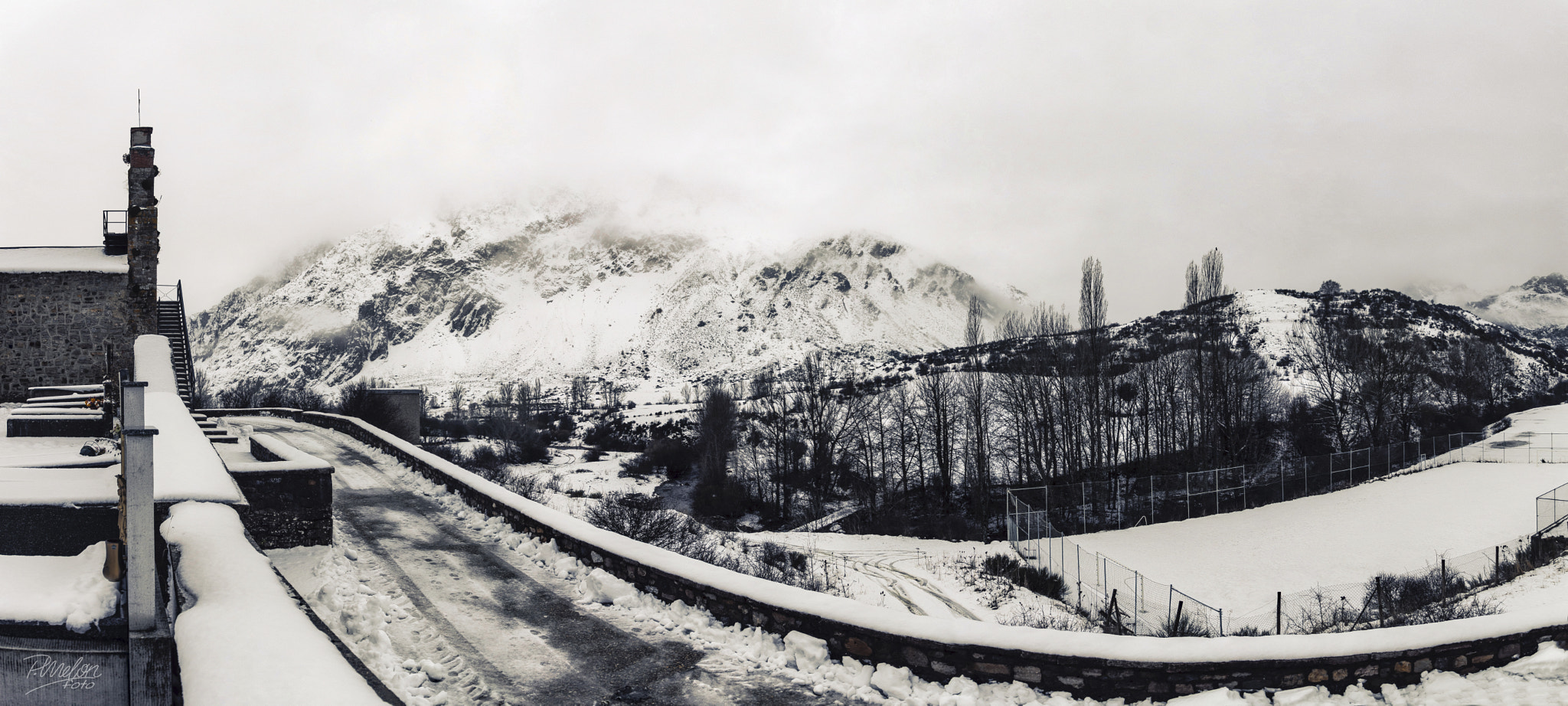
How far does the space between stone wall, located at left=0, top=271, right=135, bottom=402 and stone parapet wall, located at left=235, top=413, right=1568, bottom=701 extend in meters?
20.8

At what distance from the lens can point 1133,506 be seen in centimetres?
3725

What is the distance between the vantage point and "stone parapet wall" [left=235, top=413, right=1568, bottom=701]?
5.86m

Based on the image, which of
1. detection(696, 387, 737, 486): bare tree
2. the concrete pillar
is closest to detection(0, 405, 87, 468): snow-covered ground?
the concrete pillar

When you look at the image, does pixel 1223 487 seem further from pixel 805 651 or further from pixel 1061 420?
pixel 805 651

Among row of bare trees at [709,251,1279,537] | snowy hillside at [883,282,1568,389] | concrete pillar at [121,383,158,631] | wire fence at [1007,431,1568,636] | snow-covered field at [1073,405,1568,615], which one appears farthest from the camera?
snowy hillside at [883,282,1568,389]

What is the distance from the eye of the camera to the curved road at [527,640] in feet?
20.7

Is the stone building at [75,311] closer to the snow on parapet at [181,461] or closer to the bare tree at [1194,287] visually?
the snow on parapet at [181,461]

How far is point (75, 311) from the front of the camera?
746 inches

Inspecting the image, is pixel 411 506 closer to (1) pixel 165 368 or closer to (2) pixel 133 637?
(1) pixel 165 368

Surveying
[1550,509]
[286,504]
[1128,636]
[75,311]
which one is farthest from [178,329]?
[1550,509]

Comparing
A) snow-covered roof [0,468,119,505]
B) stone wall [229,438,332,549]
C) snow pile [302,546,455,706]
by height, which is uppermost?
snow-covered roof [0,468,119,505]

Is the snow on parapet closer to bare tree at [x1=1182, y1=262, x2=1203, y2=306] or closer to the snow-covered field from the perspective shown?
the snow-covered field

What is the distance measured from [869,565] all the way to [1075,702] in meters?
18.7

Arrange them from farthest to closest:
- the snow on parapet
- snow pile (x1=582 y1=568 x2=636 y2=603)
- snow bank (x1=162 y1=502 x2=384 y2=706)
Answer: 1. snow pile (x1=582 y1=568 x2=636 y2=603)
2. the snow on parapet
3. snow bank (x1=162 y1=502 x2=384 y2=706)
